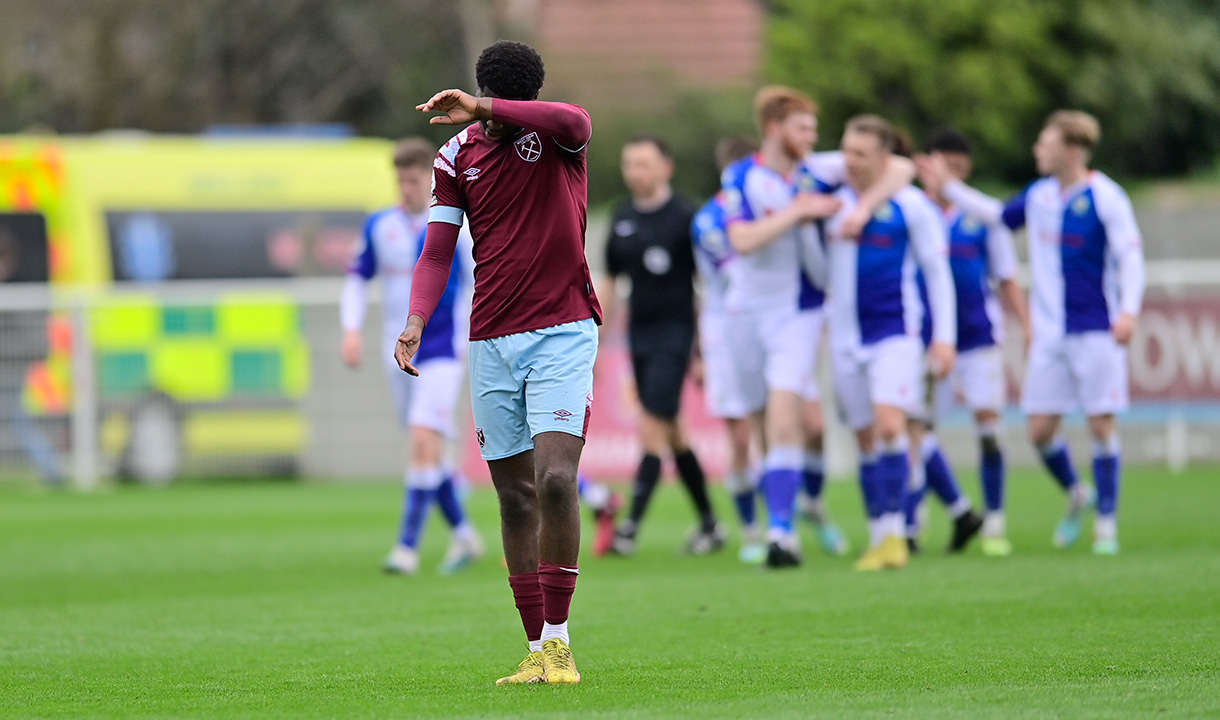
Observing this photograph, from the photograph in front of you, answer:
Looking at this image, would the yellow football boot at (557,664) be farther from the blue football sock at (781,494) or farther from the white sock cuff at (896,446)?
the white sock cuff at (896,446)

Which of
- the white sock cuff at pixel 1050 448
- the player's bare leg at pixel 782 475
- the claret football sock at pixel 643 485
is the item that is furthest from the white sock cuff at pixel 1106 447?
the claret football sock at pixel 643 485

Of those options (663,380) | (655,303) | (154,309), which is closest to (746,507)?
(663,380)

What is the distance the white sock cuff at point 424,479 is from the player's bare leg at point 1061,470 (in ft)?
11.9

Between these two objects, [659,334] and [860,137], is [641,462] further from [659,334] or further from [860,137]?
[860,137]

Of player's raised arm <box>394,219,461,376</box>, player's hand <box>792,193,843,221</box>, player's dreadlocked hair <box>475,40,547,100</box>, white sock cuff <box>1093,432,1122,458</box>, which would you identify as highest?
player's dreadlocked hair <box>475,40,547,100</box>

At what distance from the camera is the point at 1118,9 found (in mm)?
26312

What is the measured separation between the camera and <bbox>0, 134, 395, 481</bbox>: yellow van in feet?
60.6

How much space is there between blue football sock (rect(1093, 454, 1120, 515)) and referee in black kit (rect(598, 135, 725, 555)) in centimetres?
238

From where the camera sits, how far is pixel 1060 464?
10820mm

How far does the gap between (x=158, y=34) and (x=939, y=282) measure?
25869mm

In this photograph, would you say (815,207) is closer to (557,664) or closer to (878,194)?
(878,194)

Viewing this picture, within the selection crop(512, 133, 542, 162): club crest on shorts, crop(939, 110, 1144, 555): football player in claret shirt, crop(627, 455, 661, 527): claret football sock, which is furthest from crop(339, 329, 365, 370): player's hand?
crop(512, 133, 542, 162): club crest on shorts

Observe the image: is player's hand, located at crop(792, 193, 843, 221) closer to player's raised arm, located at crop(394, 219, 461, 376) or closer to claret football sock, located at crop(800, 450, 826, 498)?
claret football sock, located at crop(800, 450, 826, 498)

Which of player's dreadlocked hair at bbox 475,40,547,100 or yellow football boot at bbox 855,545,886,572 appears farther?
yellow football boot at bbox 855,545,886,572
